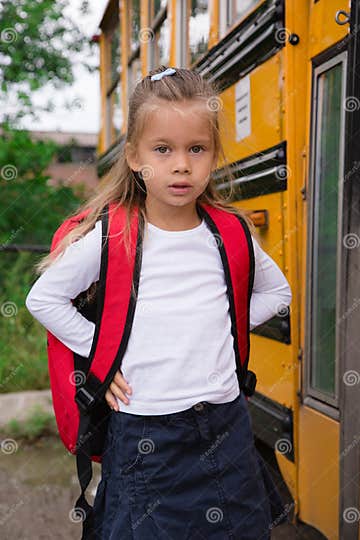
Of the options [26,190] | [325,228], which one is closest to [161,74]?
[325,228]

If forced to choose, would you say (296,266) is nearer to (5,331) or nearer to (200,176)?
(200,176)

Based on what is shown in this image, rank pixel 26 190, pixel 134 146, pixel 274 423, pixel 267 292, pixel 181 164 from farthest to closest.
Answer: pixel 26 190 → pixel 274 423 → pixel 267 292 → pixel 134 146 → pixel 181 164

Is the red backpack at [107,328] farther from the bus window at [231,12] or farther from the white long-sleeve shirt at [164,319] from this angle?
the bus window at [231,12]

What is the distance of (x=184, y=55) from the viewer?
3.11m

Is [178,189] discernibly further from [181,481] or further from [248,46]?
[248,46]

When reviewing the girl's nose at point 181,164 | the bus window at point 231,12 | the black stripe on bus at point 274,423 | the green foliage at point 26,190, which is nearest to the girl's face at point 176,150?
the girl's nose at point 181,164

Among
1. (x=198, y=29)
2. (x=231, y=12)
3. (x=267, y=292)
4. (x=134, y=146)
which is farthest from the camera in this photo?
(x=198, y=29)

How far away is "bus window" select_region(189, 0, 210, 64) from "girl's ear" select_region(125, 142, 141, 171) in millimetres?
1445

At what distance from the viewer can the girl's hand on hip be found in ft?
4.80

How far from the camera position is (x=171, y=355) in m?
1.46

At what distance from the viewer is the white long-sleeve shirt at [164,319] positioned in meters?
1.46

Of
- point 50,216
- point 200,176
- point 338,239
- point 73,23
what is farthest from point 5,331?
point 73,23

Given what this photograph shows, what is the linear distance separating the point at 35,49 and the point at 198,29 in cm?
752

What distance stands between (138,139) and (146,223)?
19cm
